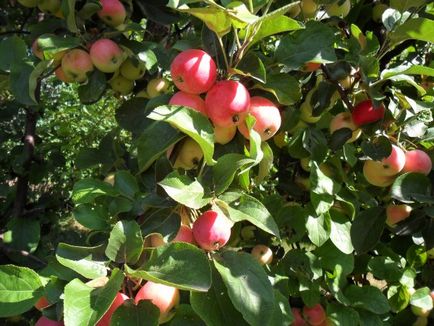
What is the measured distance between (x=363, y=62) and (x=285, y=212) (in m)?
0.44

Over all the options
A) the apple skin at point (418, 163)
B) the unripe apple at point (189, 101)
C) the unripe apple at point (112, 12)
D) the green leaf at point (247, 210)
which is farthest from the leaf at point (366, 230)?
the unripe apple at point (112, 12)

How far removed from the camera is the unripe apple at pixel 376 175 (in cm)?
108

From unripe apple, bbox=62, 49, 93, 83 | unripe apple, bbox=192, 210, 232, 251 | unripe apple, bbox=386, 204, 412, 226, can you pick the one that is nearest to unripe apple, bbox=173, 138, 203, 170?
unripe apple, bbox=192, 210, 232, 251

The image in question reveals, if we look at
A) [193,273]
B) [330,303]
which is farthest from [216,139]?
[330,303]

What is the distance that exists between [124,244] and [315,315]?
0.76m

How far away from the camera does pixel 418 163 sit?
1063 mm

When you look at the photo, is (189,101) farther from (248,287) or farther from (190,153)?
(248,287)

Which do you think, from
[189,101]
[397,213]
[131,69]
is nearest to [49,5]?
[131,69]

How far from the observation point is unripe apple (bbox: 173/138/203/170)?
828 mm

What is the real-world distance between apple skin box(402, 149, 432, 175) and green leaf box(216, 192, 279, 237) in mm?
436

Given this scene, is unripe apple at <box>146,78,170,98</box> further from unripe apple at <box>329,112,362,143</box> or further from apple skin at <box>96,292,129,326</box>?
apple skin at <box>96,292,129,326</box>

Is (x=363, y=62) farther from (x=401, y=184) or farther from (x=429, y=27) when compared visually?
(x=401, y=184)

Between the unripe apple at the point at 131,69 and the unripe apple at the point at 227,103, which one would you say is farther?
the unripe apple at the point at 131,69

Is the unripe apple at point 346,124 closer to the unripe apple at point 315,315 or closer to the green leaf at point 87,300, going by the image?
the unripe apple at point 315,315
